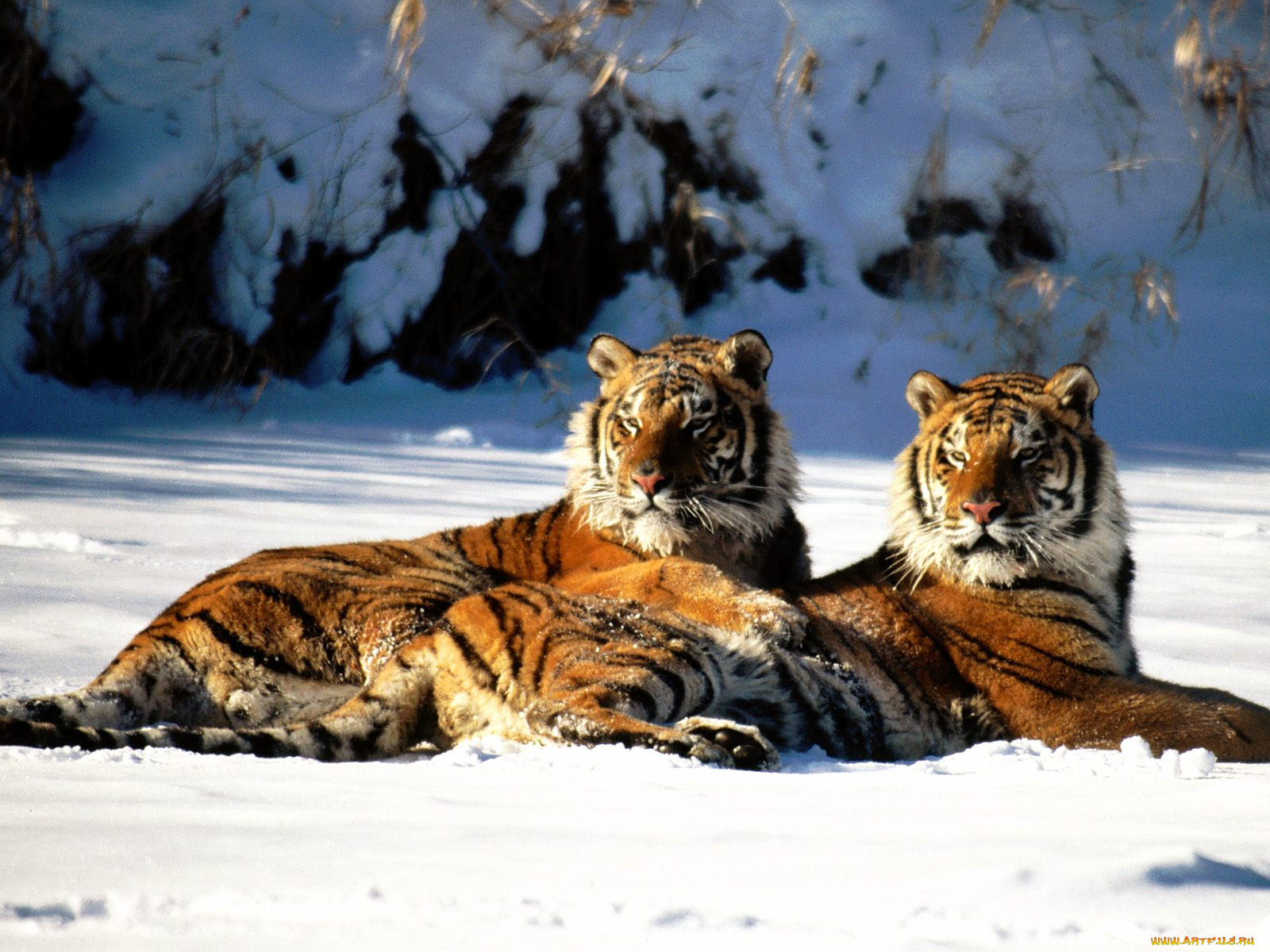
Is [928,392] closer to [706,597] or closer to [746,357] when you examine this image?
[746,357]

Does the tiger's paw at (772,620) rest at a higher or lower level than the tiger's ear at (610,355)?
lower

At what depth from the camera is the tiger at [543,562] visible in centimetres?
298

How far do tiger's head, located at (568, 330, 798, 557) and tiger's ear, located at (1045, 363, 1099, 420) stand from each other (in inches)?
31.0

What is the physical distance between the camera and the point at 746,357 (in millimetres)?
3863

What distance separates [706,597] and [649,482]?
20.7 inches

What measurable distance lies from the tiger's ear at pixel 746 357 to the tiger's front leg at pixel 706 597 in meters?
0.72

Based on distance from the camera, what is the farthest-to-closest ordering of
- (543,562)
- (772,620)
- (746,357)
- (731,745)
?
(746,357) < (543,562) < (772,620) < (731,745)

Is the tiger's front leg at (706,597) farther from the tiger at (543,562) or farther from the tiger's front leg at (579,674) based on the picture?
the tiger's front leg at (579,674)

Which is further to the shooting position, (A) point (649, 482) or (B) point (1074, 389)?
(A) point (649, 482)

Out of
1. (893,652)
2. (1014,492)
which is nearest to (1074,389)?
(1014,492)

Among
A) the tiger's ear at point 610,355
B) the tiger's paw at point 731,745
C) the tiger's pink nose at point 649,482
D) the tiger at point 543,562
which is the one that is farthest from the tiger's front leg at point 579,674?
the tiger's ear at point 610,355

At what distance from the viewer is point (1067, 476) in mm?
3373

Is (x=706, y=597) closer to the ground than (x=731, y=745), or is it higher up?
higher up

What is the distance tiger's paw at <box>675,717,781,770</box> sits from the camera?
7.91 ft
